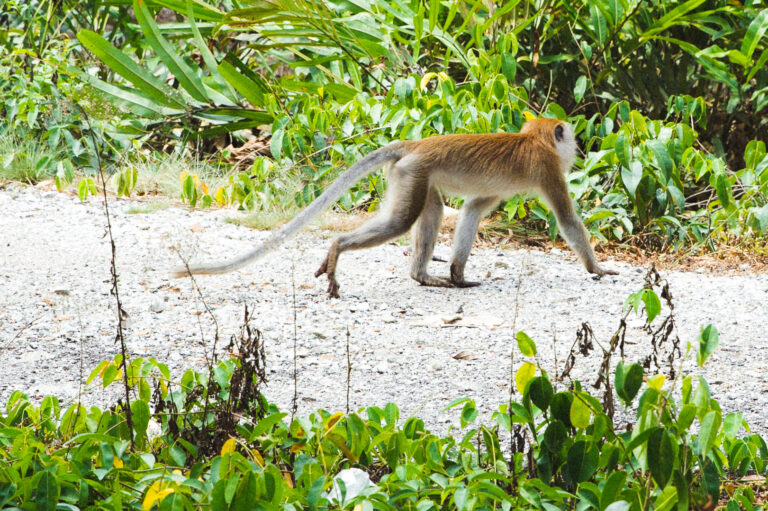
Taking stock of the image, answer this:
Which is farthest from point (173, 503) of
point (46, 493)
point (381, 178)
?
point (381, 178)

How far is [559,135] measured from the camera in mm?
5898

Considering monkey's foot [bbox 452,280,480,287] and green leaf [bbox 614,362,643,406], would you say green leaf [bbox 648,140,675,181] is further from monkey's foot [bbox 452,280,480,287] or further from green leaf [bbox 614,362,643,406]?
green leaf [bbox 614,362,643,406]

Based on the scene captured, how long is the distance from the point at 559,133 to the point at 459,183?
0.81 metres

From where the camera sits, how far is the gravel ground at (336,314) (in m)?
3.71

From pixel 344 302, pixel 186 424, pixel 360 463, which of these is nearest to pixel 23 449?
pixel 186 424

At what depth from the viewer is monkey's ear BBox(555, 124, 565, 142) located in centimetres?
588

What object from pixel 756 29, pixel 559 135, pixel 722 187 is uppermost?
pixel 756 29

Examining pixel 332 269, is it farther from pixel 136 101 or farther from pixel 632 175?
pixel 136 101

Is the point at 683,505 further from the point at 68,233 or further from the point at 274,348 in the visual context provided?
the point at 68,233

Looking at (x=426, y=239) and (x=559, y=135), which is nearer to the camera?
(x=426, y=239)

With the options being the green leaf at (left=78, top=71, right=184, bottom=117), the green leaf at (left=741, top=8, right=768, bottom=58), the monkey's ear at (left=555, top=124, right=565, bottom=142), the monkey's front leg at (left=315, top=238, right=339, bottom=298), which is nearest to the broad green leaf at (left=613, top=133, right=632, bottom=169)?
the monkey's ear at (left=555, top=124, right=565, bottom=142)

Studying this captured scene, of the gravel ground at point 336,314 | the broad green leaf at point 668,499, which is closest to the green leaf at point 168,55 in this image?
the gravel ground at point 336,314

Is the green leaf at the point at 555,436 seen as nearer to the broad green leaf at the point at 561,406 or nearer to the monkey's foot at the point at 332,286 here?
the broad green leaf at the point at 561,406

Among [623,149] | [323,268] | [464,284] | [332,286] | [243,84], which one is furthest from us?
[243,84]
